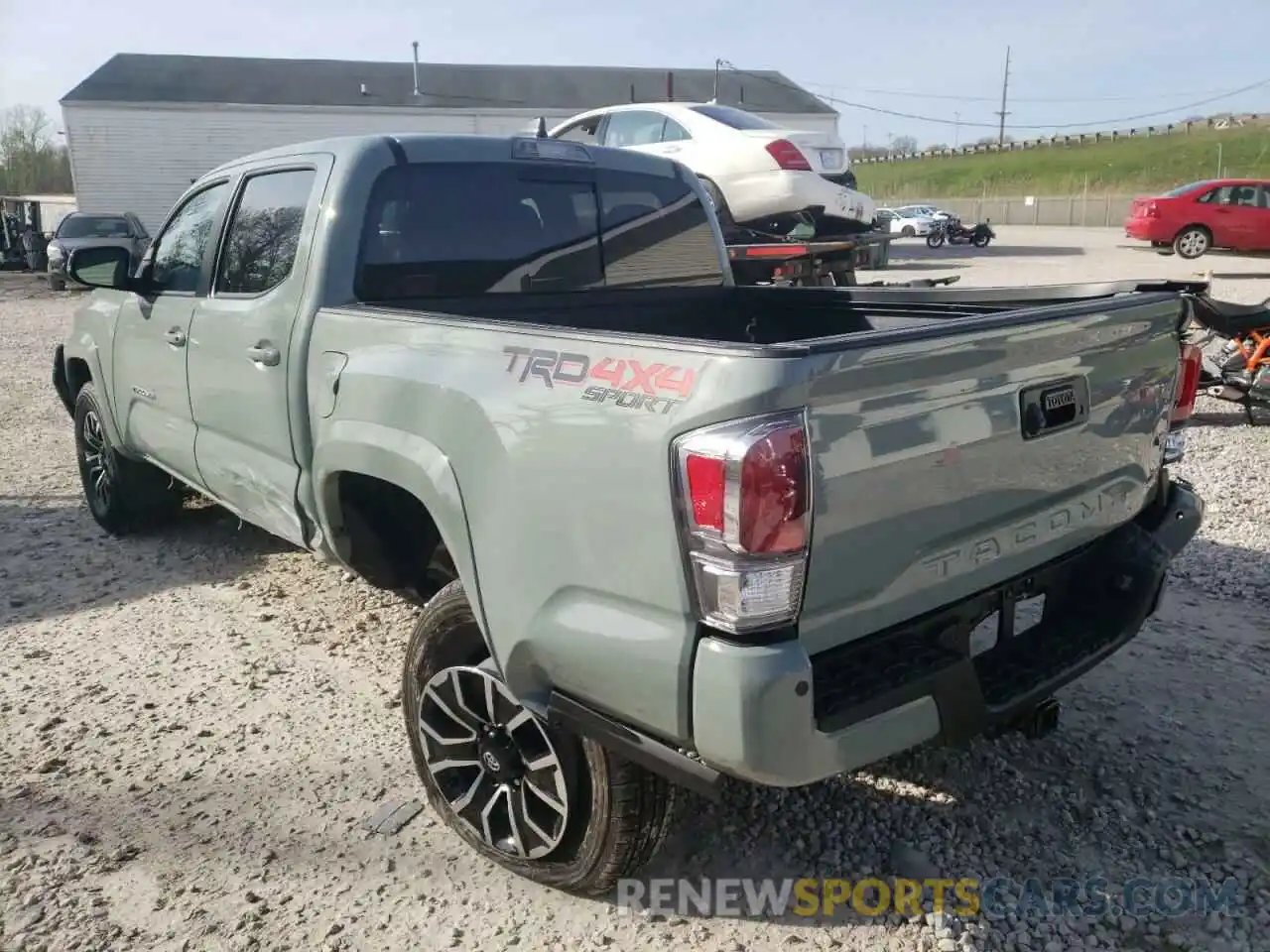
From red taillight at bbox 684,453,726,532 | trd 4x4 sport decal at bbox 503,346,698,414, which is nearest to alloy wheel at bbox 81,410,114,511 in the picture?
trd 4x4 sport decal at bbox 503,346,698,414

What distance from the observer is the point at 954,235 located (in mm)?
32094

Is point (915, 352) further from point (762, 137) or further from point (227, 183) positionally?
point (762, 137)

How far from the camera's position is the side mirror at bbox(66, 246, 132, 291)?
4.50 meters

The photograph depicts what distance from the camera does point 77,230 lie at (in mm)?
21562

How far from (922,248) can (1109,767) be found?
1193 inches

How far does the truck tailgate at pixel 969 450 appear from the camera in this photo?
2.07m

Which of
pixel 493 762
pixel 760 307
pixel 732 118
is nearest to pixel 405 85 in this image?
pixel 732 118

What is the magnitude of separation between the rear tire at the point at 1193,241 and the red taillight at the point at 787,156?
15822 mm

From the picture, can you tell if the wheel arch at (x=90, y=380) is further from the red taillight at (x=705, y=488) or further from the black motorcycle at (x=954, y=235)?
the black motorcycle at (x=954, y=235)

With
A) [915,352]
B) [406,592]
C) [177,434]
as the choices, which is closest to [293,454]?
[406,592]

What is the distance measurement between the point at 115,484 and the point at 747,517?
4625 millimetres

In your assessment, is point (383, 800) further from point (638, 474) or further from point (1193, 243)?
point (1193, 243)

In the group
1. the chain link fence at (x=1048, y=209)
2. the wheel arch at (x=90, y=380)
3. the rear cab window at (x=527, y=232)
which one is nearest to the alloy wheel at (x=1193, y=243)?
the rear cab window at (x=527, y=232)

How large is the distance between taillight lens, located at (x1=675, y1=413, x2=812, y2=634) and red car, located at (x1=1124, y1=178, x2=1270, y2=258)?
2338 centimetres
